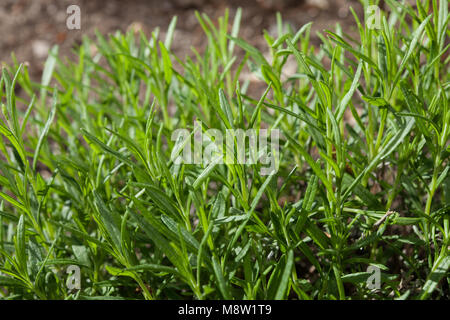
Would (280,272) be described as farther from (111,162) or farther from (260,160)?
(111,162)

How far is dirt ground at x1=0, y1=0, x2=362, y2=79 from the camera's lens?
8.36ft

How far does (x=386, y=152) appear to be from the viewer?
3.25 ft

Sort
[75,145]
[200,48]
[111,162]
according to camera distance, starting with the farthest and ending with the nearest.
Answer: [200,48] < [75,145] < [111,162]

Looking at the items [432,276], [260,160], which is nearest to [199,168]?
[260,160]

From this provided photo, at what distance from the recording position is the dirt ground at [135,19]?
8.36 feet

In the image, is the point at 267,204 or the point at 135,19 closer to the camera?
the point at 267,204

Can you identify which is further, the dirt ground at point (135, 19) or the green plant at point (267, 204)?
the dirt ground at point (135, 19)

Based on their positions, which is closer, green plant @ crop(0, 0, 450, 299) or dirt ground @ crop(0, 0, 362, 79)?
green plant @ crop(0, 0, 450, 299)

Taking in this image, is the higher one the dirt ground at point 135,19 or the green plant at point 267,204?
the dirt ground at point 135,19

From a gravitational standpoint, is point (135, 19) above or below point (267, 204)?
above

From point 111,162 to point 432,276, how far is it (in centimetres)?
74

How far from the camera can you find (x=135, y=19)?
2725mm

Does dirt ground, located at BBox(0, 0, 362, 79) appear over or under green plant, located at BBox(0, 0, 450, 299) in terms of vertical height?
over
